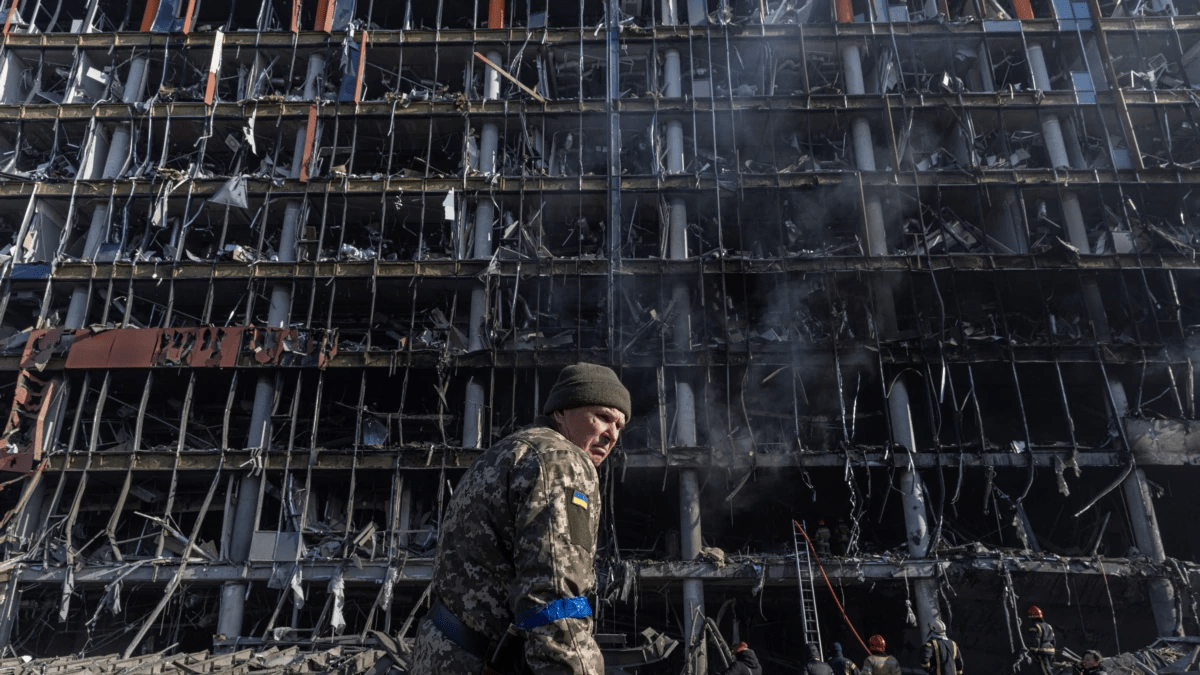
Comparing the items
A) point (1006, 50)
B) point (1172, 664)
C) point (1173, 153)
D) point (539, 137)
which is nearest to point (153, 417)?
point (539, 137)

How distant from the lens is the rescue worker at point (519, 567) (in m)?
2.61

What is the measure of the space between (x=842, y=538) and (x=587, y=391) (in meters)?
19.7

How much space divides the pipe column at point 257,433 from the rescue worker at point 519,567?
19.7m

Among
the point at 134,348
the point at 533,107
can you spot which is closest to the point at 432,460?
the point at 134,348

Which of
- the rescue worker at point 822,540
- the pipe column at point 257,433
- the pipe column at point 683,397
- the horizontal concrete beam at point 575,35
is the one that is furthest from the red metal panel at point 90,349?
the rescue worker at point 822,540

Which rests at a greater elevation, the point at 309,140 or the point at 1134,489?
the point at 309,140

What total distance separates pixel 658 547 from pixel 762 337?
6841 millimetres

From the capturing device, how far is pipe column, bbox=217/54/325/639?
20.6m

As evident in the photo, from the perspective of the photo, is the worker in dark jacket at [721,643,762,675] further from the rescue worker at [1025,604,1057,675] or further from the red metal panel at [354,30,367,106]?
the red metal panel at [354,30,367,106]

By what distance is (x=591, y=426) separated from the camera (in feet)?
11.0

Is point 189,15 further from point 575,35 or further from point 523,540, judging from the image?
point 523,540

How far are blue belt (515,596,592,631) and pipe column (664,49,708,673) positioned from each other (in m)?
15.4

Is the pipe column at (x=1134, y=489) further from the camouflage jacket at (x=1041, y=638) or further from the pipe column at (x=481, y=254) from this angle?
the pipe column at (x=481, y=254)

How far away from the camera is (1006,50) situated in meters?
26.3
